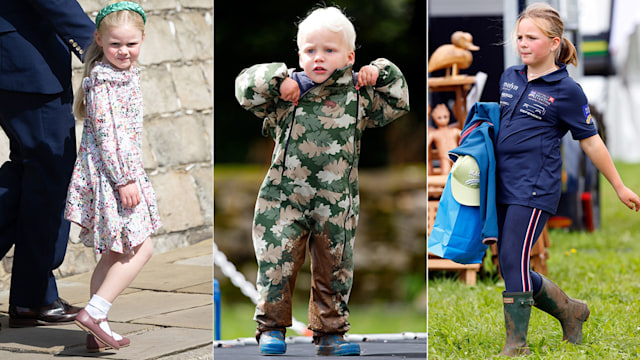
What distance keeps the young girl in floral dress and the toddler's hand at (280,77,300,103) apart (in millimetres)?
504

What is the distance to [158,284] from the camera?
13.0 feet

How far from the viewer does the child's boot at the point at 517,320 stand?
10.2 ft

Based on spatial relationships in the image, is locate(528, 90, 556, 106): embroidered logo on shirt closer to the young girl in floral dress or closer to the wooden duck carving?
the young girl in floral dress

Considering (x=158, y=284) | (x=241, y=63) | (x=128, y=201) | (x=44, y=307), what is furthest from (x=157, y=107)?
(x=241, y=63)

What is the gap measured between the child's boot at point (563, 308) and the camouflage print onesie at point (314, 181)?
0.76 m

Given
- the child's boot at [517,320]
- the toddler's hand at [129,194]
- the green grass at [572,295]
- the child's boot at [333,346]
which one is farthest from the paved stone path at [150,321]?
the child's boot at [517,320]

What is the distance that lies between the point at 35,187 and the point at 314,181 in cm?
118

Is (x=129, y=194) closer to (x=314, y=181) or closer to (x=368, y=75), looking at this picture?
(x=314, y=181)

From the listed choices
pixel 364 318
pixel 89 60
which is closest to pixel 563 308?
pixel 89 60

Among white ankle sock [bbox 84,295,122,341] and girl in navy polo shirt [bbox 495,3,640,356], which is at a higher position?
girl in navy polo shirt [bbox 495,3,640,356]

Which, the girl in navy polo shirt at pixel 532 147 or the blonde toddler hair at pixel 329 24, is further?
the girl in navy polo shirt at pixel 532 147

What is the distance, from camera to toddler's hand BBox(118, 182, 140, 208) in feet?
9.57

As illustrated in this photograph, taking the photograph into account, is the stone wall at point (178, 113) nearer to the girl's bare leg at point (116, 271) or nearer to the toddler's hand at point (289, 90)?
the girl's bare leg at point (116, 271)

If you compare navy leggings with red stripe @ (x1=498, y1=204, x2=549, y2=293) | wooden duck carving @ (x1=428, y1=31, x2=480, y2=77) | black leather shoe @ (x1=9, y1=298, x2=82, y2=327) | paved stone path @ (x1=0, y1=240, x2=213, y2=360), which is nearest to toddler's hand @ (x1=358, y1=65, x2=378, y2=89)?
navy leggings with red stripe @ (x1=498, y1=204, x2=549, y2=293)
